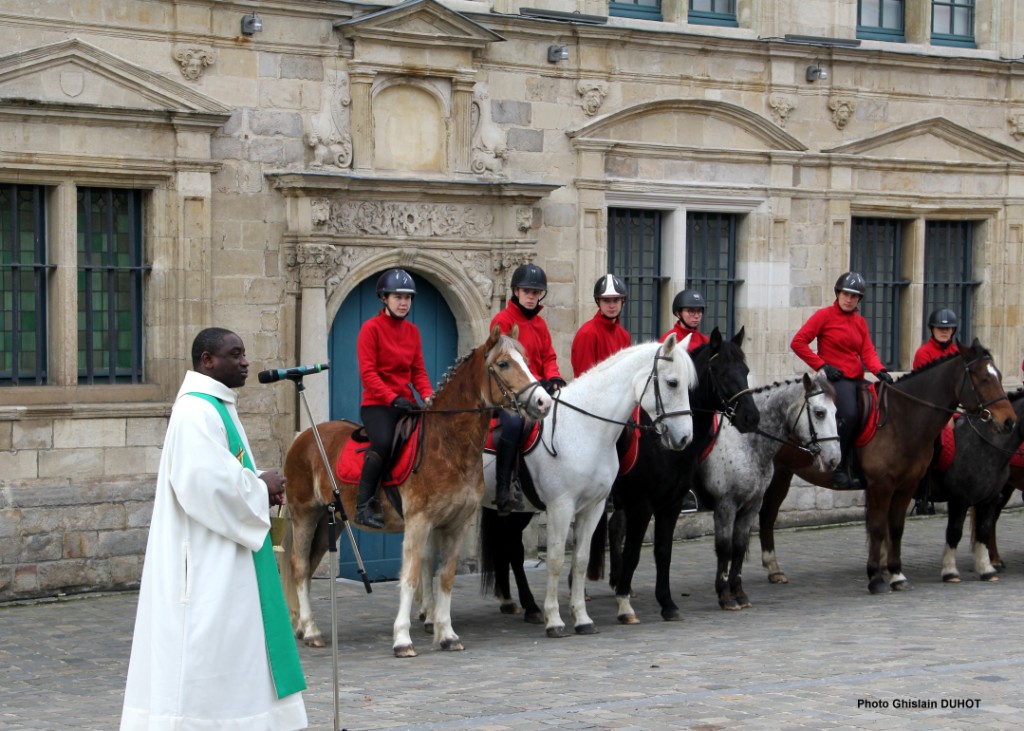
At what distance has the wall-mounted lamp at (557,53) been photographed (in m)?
15.2

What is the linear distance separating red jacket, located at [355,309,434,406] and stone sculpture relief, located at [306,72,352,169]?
131 inches

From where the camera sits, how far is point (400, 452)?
1061cm

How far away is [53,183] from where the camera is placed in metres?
12.8

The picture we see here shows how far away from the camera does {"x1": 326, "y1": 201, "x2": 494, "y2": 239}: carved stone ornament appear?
14.1 m

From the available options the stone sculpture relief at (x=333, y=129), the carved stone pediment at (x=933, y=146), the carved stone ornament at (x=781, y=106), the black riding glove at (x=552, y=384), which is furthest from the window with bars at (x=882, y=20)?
the black riding glove at (x=552, y=384)

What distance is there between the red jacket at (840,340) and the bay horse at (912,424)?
17.5 inches

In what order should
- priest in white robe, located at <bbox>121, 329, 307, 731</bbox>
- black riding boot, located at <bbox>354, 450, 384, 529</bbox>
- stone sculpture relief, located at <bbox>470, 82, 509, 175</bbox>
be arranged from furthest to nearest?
1. stone sculpture relief, located at <bbox>470, 82, 509, 175</bbox>
2. black riding boot, located at <bbox>354, 450, 384, 529</bbox>
3. priest in white robe, located at <bbox>121, 329, 307, 731</bbox>

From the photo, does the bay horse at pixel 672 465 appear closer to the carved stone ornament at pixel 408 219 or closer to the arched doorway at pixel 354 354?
the arched doorway at pixel 354 354

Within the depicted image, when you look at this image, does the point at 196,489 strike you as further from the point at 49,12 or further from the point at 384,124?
the point at 384,124

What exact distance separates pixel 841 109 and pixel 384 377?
7.98 metres

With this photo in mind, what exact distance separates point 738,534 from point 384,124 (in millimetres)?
4826

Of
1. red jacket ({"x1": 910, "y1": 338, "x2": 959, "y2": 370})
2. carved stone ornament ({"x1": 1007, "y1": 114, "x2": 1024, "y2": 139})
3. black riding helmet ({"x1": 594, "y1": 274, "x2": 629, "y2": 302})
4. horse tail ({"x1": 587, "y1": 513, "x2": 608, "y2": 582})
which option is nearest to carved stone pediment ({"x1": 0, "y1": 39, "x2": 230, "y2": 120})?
black riding helmet ({"x1": 594, "y1": 274, "x2": 629, "y2": 302})

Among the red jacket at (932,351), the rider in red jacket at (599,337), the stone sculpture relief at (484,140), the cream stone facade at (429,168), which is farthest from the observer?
the red jacket at (932,351)

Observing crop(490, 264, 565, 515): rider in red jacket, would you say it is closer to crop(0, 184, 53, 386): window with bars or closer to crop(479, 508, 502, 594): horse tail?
crop(479, 508, 502, 594): horse tail
